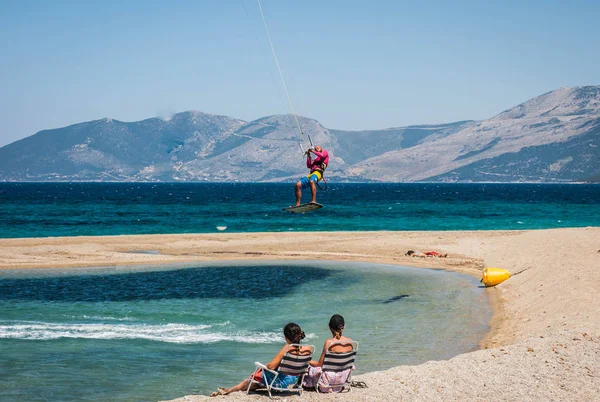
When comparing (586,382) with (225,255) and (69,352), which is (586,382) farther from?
(225,255)

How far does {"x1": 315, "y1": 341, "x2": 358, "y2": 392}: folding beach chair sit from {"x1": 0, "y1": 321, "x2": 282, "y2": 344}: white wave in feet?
25.3

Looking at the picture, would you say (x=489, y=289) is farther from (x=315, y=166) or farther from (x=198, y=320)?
(x=198, y=320)

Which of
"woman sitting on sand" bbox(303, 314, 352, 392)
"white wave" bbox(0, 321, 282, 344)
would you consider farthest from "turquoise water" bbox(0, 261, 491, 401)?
"woman sitting on sand" bbox(303, 314, 352, 392)

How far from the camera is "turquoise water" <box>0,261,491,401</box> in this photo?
18.3 meters

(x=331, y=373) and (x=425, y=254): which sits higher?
(x=331, y=373)

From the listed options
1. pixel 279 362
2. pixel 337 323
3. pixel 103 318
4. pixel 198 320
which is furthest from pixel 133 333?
pixel 337 323

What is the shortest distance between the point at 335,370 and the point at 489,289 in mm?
19237

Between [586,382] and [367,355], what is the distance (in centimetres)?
664

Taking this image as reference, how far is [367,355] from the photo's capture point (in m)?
20.1

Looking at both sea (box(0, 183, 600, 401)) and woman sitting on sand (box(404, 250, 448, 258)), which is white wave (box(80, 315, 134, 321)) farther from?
woman sitting on sand (box(404, 250, 448, 258))

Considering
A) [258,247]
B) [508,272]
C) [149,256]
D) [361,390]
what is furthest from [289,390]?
[258,247]

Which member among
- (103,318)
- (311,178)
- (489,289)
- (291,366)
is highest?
(311,178)

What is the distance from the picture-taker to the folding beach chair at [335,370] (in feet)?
47.5

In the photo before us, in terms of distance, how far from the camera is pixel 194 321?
25641 mm
